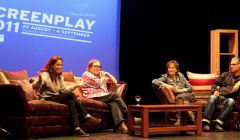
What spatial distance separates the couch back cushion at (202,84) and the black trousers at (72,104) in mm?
2100

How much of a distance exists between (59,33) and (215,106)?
258cm

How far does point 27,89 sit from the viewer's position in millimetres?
5625

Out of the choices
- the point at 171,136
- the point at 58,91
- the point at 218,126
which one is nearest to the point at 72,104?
the point at 58,91

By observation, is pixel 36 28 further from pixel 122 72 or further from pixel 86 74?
pixel 122 72

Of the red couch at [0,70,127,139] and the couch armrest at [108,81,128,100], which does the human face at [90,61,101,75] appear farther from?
the red couch at [0,70,127,139]

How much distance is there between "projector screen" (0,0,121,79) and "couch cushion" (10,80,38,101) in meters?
1.08

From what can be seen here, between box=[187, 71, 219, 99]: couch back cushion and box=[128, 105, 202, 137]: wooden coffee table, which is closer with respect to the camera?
box=[128, 105, 202, 137]: wooden coffee table

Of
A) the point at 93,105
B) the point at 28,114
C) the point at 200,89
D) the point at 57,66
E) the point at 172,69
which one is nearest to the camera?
the point at 28,114

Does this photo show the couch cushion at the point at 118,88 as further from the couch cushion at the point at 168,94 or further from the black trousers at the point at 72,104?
Result: the black trousers at the point at 72,104

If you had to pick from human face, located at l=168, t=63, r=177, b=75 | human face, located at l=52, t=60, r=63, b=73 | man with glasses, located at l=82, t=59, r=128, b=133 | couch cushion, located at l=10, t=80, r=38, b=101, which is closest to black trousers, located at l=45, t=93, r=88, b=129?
couch cushion, located at l=10, t=80, r=38, b=101

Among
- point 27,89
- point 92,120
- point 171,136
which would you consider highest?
point 27,89

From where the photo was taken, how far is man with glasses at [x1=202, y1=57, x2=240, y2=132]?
6344 mm

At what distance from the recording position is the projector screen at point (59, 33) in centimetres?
679

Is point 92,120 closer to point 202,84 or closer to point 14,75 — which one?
point 14,75
